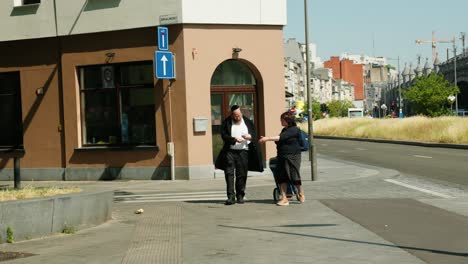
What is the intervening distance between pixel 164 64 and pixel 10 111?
18.2 feet

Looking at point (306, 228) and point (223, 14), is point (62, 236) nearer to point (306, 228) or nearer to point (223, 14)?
point (306, 228)

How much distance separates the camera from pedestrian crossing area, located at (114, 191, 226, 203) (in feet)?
42.9

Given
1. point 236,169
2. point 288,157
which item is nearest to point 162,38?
point 236,169

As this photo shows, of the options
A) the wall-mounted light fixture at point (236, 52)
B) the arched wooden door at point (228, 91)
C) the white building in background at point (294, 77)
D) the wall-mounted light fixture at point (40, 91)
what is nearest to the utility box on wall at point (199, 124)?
the arched wooden door at point (228, 91)

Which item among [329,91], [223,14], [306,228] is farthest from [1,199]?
[329,91]

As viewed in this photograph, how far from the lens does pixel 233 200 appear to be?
469 inches

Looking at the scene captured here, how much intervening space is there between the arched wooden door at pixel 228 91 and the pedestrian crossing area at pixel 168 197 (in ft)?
12.4

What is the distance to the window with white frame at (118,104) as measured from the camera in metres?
17.4

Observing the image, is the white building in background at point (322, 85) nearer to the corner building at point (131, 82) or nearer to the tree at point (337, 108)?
the tree at point (337, 108)

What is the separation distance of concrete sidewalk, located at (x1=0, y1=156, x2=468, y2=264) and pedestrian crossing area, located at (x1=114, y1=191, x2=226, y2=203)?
0.06ft

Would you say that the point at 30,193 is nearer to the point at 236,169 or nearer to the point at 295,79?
the point at 236,169

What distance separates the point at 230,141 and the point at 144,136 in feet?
19.8

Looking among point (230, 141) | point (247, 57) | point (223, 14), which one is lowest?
point (230, 141)

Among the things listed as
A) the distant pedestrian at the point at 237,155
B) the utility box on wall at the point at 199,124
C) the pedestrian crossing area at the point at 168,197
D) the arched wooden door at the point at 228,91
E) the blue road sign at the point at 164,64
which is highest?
the blue road sign at the point at 164,64
